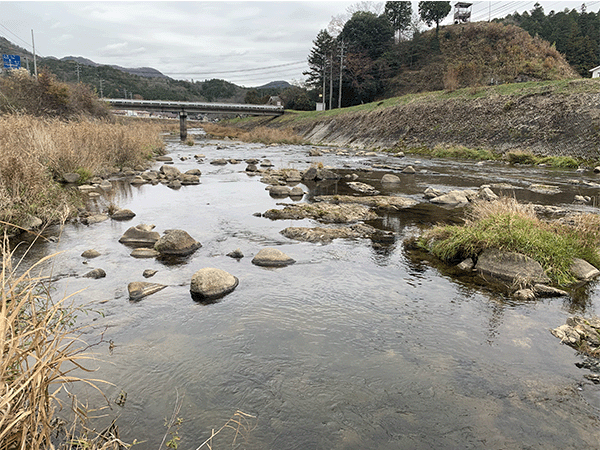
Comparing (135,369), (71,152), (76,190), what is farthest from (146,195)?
(135,369)

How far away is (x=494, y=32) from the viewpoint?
62750mm

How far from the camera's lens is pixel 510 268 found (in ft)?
27.5

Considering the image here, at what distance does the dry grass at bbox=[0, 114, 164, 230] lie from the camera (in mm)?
10652

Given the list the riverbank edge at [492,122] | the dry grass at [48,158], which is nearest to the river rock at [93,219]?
the dry grass at [48,158]

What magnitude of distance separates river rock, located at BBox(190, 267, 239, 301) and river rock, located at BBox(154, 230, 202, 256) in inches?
84.4

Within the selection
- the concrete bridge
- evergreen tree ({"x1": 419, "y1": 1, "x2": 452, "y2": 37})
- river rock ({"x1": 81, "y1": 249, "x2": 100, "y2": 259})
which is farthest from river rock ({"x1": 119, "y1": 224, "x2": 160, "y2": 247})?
evergreen tree ({"x1": 419, "y1": 1, "x2": 452, "y2": 37})

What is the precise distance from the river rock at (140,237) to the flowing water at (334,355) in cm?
36

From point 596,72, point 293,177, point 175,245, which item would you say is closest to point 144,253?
point 175,245

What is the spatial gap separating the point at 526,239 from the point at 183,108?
69.1m

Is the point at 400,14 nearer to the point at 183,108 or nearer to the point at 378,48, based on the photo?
the point at 378,48

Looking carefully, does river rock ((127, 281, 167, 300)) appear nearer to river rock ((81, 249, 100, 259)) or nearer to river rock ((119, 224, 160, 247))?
river rock ((81, 249, 100, 259))

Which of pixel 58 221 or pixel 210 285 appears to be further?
pixel 58 221

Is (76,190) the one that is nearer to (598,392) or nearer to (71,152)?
(71,152)

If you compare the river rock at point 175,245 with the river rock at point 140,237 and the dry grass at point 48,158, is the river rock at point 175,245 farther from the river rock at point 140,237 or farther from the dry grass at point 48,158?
the dry grass at point 48,158
